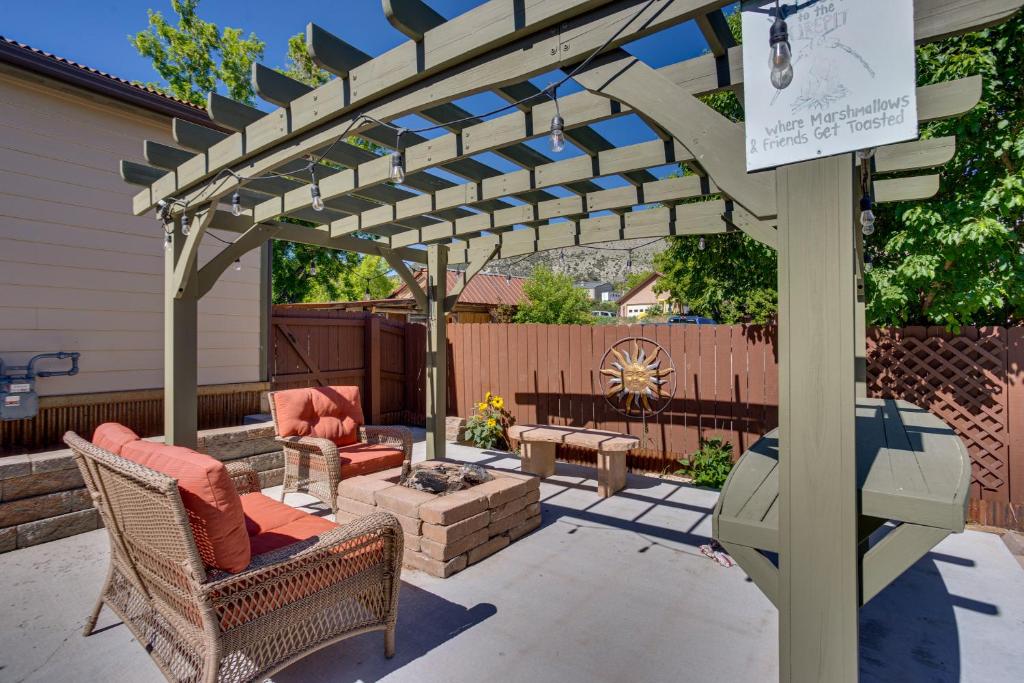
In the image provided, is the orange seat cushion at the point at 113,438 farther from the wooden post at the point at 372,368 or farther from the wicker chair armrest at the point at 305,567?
the wooden post at the point at 372,368

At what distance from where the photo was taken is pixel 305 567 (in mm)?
2143

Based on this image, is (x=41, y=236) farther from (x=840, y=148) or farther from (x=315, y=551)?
(x=840, y=148)

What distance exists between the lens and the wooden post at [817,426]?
55.9 inches

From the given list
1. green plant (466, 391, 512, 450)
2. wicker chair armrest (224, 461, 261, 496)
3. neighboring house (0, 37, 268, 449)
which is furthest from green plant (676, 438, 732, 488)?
neighboring house (0, 37, 268, 449)

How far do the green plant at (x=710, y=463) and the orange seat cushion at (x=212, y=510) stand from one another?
4.41 metres

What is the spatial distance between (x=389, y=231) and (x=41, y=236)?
296 centimetres

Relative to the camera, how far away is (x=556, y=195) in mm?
4844

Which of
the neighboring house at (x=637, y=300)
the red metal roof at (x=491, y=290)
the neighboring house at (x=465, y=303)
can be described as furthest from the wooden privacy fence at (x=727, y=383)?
the neighboring house at (x=637, y=300)

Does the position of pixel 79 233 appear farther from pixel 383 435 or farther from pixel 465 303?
pixel 465 303

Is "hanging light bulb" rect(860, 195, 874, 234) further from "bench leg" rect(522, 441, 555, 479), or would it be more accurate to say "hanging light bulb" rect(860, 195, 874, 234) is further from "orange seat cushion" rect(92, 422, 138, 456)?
"orange seat cushion" rect(92, 422, 138, 456)

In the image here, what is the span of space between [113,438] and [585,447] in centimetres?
366

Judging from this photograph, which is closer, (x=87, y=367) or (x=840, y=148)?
(x=840, y=148)

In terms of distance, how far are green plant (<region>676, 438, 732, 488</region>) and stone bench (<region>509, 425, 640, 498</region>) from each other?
0.80m

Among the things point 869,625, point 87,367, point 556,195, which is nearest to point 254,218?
point 87,367
